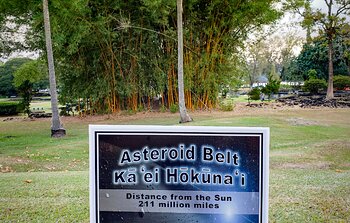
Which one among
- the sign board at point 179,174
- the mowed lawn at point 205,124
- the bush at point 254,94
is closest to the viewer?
the sign board at point 179,174

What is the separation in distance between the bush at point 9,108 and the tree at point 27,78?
0.27 feet

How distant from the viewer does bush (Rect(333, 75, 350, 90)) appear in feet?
8.26

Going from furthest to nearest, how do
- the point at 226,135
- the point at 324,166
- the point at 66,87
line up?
the point at 66,87 → the point at 324,166 → the point at 226,135

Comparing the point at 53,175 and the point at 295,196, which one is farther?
the point at 53,175

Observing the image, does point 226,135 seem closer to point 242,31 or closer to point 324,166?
point 324,166

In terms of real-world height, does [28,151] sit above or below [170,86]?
below

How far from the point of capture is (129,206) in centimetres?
117

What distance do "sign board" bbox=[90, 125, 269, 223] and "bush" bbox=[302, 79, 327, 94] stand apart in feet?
5.37

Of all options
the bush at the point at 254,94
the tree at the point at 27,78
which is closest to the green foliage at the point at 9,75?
the tree at the point at 27,78

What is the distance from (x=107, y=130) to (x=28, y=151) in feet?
5.33

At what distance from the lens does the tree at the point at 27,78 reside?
256 centimetres

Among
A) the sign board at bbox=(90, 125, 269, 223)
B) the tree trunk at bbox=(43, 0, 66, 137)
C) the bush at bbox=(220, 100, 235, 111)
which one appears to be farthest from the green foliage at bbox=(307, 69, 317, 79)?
the tree trunk at bbox=(43, 0, 66, 137)

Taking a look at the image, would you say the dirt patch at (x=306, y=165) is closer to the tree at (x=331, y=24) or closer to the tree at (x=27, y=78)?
the tree at (x=331, y=24)

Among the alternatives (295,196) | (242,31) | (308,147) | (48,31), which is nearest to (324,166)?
(308,147)
